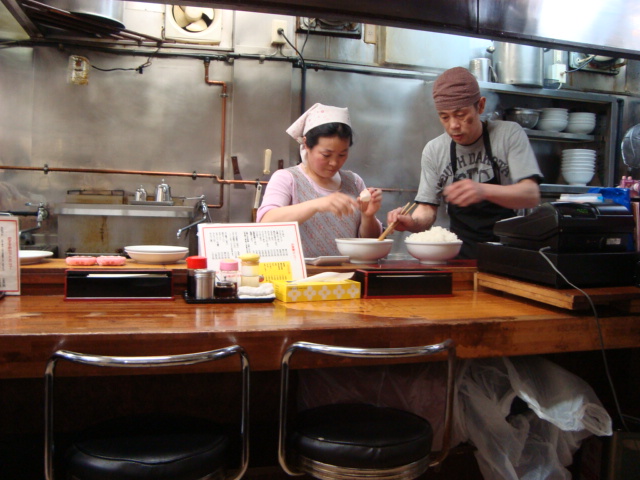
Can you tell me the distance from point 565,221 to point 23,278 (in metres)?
1.92

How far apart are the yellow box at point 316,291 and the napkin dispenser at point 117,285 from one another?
396 mm

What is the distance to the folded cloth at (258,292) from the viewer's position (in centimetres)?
186

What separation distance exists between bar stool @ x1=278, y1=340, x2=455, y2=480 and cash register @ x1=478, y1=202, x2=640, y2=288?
0.62 m

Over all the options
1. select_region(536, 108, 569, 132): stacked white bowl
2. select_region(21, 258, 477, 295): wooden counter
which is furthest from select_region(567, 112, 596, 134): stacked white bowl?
select_region(21, 258, 477, 295): wooden counter

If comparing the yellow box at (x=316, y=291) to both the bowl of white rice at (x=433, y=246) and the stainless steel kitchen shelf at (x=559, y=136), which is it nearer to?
the bowl of white rice at (x=433, y=246)

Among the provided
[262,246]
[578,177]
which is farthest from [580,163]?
[262,246]

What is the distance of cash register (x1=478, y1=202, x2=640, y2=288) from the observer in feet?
5.85

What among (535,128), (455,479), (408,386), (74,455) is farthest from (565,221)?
(535,128)

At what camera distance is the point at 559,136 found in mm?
4789

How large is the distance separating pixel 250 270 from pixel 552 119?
389 centimetres

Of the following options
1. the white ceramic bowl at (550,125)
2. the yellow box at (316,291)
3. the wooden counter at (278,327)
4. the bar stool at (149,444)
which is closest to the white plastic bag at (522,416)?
the wooden counter at (278,327)

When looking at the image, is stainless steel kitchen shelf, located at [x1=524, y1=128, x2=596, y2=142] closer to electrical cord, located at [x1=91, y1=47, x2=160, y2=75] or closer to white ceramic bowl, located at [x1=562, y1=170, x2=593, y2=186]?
white ceramic bowl, located at [x1=562, y1=170, x2=593, y2=186]

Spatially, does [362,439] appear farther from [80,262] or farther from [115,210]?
[115,210]

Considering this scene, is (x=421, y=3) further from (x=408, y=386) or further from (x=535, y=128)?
(x=535, y=128)
